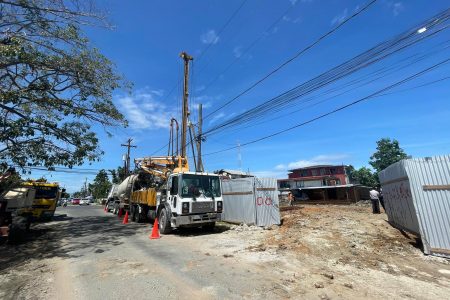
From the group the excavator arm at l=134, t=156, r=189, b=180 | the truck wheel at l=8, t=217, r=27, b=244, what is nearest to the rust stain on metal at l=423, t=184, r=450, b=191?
the excavator arm at l=134, t=156, r=189, b=180

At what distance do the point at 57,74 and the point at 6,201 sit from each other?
6.06 m

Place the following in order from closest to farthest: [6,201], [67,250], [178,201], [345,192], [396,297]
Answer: [396,297] → [67,250] → [178,201] → [6,201] → [345,192]

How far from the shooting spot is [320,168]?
62688 millimetres

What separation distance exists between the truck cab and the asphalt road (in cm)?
122

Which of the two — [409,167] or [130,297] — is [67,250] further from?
[409,167]

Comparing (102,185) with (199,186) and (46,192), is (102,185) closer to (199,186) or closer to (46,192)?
(46,192)

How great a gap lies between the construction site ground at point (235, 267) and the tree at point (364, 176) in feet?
243

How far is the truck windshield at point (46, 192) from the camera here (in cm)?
A: 2009

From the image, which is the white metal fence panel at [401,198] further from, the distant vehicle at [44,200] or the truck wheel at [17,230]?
the distant vehicle at [44,200]

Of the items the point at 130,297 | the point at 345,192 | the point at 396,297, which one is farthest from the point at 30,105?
the point at 345,192

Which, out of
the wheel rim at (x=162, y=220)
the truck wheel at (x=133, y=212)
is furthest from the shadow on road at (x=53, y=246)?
the truck wheel at (x=133, y=212)

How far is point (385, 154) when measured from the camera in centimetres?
8194

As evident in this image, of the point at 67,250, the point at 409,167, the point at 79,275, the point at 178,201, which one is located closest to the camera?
the point at 79,275

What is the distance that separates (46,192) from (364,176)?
257 feet
